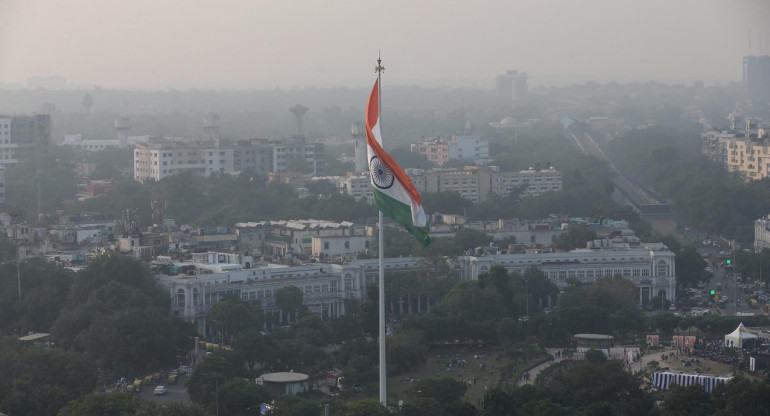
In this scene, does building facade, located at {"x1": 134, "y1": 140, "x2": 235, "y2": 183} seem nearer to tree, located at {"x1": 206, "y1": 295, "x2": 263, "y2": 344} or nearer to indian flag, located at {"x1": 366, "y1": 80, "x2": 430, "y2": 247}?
tree, located at {"x1": 206, "y1": 295, "x2": 263, "y2": 344}

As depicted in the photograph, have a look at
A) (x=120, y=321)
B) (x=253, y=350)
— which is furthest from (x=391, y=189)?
(x=120, y=321)

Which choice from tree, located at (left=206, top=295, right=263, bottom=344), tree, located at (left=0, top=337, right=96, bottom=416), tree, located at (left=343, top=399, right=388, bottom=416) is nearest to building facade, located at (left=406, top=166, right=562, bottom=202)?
tree, located at (left=206, top=295, right=263, bottom=344)

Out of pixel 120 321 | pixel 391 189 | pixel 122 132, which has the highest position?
pixel 122 132

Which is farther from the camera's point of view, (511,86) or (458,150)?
(511,86)

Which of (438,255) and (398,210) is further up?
(398,210)

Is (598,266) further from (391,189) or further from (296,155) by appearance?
(296,155)

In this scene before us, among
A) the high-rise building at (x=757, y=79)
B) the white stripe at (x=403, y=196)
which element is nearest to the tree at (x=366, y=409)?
the white stripe at (x=403, y=196)

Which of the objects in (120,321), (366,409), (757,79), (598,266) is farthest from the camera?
(757,79)

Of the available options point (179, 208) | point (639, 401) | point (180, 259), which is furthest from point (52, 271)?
point (179, 208)

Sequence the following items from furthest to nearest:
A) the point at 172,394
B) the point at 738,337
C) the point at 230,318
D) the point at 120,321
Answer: the point at 230,318
the point at 738,337
the point at 120,321
the point at 172,394
